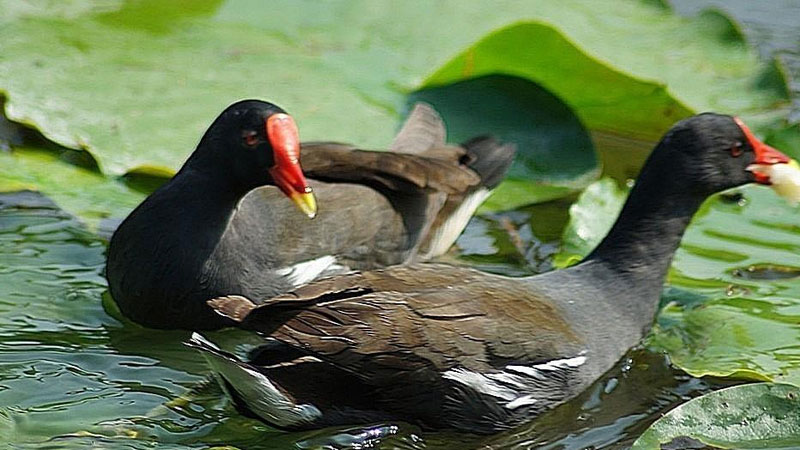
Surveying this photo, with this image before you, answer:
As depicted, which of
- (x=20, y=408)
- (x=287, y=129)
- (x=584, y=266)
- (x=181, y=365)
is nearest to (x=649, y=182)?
(x=584, y=266)

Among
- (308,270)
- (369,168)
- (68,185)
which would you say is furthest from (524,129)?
(68,185)

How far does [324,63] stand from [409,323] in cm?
220

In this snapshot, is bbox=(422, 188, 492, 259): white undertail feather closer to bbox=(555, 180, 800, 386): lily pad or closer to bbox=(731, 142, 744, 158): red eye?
bbox=(555, 180, 800, 386): lily pad

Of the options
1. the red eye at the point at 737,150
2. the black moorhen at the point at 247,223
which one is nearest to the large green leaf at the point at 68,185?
the black moorhen at the point at 247,223

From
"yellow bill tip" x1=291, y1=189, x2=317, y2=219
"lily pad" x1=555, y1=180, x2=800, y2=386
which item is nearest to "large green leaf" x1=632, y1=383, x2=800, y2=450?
"lily pad" x1=555, y1=180, x2=800, y2=386

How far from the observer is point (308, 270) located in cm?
471

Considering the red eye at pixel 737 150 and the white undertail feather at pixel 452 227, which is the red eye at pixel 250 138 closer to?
the white undertail feather at pixel 452 227

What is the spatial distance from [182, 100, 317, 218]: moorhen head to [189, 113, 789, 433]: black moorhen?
0.41 metres

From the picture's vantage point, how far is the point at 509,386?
410 centimetres

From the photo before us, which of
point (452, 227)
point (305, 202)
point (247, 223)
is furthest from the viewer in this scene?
point (452, 227)

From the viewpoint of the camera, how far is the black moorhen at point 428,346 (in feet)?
12.8

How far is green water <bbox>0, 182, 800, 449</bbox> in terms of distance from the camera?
13.1 feet

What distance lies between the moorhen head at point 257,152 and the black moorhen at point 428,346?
41 centimetres

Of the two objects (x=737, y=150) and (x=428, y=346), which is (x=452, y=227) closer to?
(x=737, y=150)
